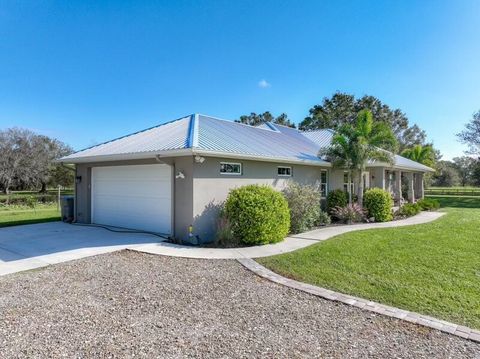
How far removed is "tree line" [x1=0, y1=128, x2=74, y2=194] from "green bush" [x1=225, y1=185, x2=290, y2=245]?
3074cm

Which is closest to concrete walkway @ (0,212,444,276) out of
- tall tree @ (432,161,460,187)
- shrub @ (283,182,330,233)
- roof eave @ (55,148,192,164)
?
shrub @ (283,182,330,233)

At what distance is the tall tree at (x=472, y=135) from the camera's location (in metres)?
36.6

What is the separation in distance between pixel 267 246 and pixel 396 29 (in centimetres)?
1055

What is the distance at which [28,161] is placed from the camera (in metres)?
36.0

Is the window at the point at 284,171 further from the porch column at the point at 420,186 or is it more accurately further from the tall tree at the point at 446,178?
the tall tree at the point at 446,178

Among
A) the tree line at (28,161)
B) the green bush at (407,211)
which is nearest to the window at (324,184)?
the green bush at (407,211)

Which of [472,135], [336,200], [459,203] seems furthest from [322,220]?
[472,135]

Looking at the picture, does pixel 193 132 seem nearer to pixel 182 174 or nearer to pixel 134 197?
pixel 182 174

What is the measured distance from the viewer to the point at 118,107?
72.5ft

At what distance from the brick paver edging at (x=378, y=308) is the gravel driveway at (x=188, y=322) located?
16cm

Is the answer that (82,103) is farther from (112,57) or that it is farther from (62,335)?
(62,335)

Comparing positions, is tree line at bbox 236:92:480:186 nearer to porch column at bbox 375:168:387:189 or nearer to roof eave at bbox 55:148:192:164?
porch column at bbox 375:168:387:189

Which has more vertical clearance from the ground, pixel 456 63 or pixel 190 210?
pixel 456 63

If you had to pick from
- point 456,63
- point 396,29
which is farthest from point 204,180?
point 456,63
